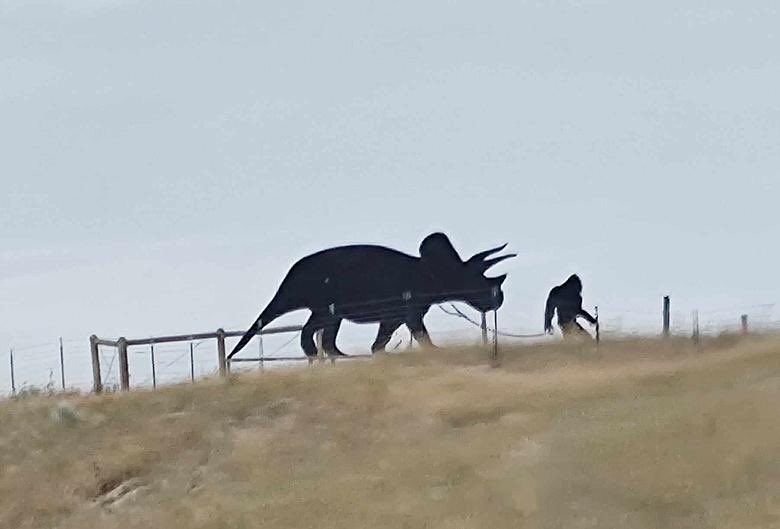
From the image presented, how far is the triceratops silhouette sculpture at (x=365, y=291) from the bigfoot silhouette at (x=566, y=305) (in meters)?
1.46

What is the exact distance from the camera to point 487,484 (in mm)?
14758

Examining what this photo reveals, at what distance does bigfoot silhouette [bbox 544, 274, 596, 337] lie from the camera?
86.4 ft

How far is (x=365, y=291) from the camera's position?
2502cm

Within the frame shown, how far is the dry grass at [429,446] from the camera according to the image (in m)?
13.9

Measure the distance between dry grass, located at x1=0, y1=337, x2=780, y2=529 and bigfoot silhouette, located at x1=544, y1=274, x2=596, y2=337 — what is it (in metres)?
2.15

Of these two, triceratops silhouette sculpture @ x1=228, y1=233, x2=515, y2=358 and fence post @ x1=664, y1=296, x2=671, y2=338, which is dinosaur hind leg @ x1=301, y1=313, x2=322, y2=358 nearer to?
triceratops silhouette sculpture @ x1=228, y1=233, x2=515, y2=358

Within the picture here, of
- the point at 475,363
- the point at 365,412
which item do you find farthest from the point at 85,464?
the point at 475,363

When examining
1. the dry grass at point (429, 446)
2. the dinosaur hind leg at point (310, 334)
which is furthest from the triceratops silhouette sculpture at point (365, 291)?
the dry grass at point (429, 446)

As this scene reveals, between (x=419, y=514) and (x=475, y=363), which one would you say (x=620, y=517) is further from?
(x=475, y=363)

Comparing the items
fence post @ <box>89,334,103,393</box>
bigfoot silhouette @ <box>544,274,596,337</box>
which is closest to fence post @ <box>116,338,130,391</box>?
fence post @ <box>89,334,103,393</box>

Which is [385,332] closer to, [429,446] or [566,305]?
[566,305]

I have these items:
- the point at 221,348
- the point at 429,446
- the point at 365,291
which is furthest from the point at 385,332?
the point at 429,446

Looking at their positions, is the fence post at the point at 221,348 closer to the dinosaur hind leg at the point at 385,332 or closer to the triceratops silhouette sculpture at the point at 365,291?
the triceratops silhouette sculpture at the point at 365,291

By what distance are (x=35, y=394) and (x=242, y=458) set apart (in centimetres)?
787
